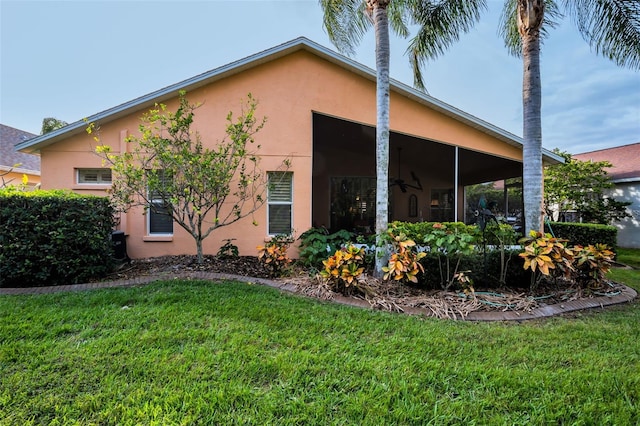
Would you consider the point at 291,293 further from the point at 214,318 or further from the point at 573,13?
the point at 573,13

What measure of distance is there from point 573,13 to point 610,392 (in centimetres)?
865

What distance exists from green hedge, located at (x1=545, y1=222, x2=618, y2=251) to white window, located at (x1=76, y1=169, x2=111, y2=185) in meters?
12.8

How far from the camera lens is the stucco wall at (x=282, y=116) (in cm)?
793

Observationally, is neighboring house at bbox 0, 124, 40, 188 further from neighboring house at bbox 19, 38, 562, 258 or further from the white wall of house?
the white wall of house

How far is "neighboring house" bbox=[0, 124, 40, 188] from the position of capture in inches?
579

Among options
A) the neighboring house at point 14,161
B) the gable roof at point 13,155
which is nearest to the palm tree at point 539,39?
the neighboring house at point 14,161

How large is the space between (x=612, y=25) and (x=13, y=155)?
82.1 feet

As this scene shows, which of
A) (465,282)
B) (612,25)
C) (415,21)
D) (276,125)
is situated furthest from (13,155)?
(612,25)

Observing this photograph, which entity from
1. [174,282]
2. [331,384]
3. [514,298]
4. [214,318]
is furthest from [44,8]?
[514,298]

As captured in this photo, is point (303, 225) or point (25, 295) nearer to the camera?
point (25, 295)

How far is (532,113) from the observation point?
626 cm

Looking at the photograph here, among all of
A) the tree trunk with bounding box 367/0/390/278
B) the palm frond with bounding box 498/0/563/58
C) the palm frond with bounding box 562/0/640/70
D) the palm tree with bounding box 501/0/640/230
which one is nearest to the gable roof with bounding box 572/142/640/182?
the palm frond with bounding box 562/0/640/70

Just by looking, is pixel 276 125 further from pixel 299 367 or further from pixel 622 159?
pixel 622 159

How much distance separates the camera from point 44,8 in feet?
30.3
